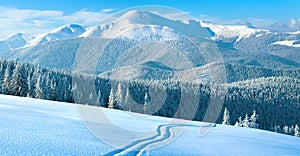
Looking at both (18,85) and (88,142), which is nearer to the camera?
(88,142)

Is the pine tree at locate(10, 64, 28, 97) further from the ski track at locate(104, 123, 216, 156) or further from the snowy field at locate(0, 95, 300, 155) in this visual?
the ski track at locate(104, 123, 216, 156)

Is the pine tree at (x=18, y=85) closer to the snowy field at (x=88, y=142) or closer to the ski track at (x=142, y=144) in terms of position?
the snowy field at (x=88, y=142)

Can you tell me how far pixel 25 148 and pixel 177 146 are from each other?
4751 mm

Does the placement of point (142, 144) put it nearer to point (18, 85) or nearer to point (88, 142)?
point (88, 142)

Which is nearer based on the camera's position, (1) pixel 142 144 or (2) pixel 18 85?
(1) pixel 142 144

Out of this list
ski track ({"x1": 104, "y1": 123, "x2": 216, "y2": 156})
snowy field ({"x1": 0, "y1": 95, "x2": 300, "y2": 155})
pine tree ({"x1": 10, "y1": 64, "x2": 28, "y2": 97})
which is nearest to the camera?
snowy field ({"x1": 0, "y1": 95, "x2": 300, "y2": 155})

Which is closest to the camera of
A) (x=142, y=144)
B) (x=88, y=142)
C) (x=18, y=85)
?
(x=88, y=142)

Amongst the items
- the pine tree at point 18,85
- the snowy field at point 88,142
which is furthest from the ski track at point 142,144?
the pine tree at point 18,85

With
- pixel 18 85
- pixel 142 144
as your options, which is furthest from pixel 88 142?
pixel 18 85

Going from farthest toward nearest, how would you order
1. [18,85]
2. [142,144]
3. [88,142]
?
1. [18,85]
2. [142,144]
3. [88,142]

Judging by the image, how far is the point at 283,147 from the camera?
13.8 meters

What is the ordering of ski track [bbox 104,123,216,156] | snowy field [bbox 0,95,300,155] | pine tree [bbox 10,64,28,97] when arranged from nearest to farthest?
1. snowy field [bbox 0,95,300,155]
2. ski track [bbox 104,123,216,156]
3. pine tree [bbox 10,64,28,97]

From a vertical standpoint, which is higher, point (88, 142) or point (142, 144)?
point (88, 142)

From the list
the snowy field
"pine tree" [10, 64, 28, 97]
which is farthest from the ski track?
"pine tree" [10, 64, 28, 97]
